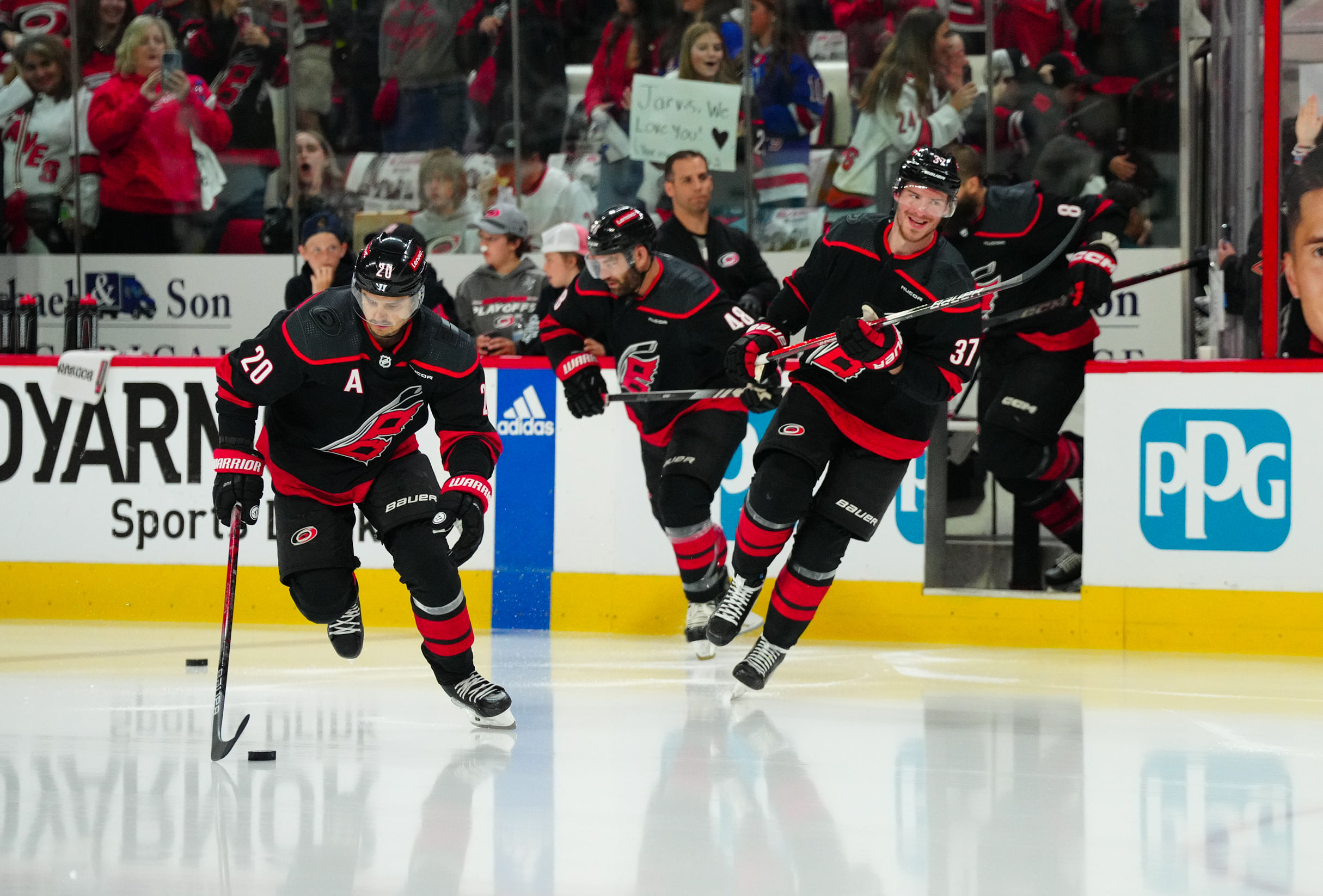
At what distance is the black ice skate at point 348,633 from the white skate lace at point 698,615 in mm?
1399

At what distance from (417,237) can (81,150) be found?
4567mm

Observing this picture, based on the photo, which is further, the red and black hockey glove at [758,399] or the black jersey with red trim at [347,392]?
the red and black hockey glove at [758,399]

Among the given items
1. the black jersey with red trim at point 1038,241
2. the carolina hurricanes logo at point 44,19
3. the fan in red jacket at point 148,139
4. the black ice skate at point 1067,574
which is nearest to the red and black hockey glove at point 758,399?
the black jersey with red trim at point 1038,241

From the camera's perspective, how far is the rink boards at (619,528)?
17.9 ft

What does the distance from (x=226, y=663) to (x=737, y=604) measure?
5.41 feet

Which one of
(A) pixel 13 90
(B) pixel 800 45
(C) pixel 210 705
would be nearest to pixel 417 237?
(C) pixel 210 705

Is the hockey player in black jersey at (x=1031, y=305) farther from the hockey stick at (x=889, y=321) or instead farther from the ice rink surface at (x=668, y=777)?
the ice rink surface at (x=668, y=777)

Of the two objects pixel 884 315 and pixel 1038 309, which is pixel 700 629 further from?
pixel 1038 309

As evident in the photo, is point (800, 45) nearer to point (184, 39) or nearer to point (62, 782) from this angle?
point (184, 39)

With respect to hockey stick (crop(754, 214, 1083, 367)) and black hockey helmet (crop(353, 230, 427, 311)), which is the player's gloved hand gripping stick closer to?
hockey stick (crop(754, 214, 1083, 367))

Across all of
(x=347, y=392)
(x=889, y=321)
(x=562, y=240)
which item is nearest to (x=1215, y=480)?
(x=889, y=321)

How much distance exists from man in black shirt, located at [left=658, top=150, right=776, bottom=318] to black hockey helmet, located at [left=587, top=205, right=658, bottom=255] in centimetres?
70

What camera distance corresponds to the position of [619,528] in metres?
6.05

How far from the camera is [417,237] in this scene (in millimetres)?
A: 4039
